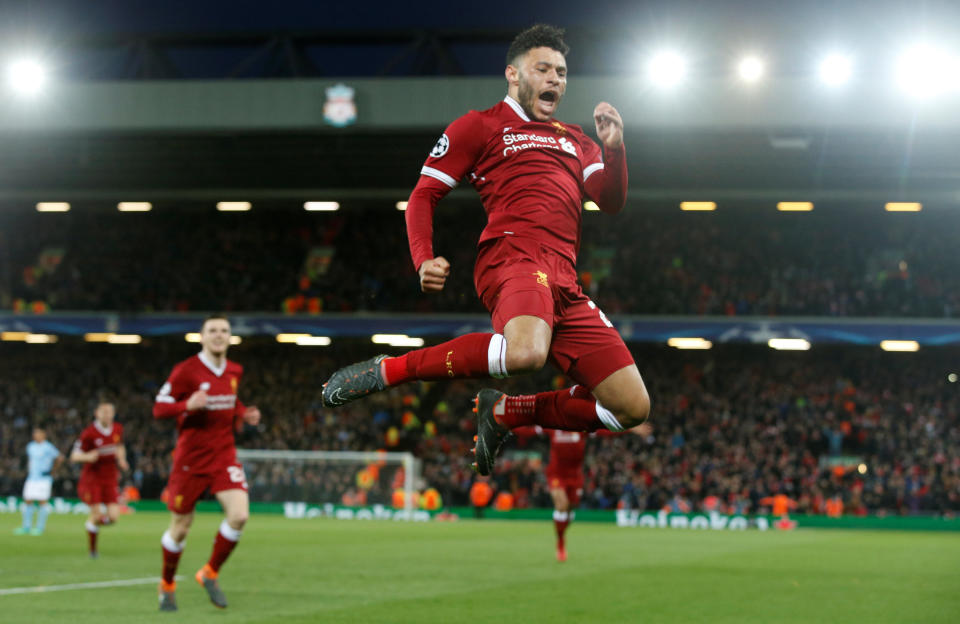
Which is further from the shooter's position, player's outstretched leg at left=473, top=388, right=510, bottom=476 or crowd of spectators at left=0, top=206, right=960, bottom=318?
crowd of spectators at left=0, top=206, right=960, bottom=318

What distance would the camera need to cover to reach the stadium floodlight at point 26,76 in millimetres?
27953

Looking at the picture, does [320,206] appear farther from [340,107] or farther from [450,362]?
[450,362]

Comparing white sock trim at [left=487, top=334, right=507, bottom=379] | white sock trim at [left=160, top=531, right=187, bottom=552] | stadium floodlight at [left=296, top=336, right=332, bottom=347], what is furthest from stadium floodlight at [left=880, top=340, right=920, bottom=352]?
white sock trim at [left=487, top=334, right=507, bottom=379]

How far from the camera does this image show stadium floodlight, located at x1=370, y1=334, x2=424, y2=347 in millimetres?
33653

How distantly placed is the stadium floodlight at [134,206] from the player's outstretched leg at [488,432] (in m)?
32.2

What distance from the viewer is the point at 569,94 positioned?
2752 cm

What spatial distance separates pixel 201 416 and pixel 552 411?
4407 millimetres

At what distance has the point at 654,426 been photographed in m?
31.9

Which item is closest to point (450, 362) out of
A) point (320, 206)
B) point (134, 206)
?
point (320, 206)

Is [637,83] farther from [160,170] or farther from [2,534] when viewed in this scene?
[2,534]

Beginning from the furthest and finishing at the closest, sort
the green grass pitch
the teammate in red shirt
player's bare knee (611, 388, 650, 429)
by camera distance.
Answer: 1. the teammate in red shirt
2. the green grass pitch
3. player's bare knee (611, 388, 650, 429)

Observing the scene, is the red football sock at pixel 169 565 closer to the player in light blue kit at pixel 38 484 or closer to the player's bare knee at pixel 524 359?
the player's bare knee at pixel 524 359

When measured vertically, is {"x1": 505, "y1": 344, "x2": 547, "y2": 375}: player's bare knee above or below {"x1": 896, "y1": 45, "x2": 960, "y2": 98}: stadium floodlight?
below

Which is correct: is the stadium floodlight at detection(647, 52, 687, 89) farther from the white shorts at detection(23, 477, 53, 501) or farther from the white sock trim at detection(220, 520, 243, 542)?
the white sock trim at detection(220, 520, 243, 542)
